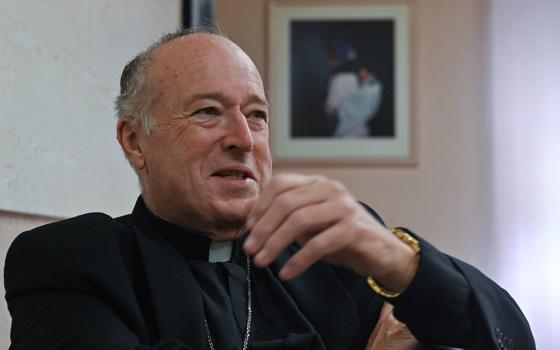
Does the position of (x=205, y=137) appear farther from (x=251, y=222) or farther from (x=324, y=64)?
(x=324, y=64)

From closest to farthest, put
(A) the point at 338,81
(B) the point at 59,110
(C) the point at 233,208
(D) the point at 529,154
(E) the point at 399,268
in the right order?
1. (E) the point at 399,268
2. (C) the point at 233,208
3. (B) the point at 59,110
4. (D) the point at 529,154
5. (A) the point at 338,81

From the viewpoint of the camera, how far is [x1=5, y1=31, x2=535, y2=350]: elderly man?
117 centimetres

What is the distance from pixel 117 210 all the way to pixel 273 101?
200 centimetres

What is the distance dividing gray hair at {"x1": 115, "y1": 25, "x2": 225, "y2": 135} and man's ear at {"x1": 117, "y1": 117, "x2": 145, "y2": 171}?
0.05ft

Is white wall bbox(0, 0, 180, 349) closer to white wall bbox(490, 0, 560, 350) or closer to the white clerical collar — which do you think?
the white clerical collar

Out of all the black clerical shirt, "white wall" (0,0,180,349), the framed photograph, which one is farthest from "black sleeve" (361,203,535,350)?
the framed photograph

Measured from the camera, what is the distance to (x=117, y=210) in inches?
105

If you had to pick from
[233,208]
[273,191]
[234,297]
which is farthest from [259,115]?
[273,191]

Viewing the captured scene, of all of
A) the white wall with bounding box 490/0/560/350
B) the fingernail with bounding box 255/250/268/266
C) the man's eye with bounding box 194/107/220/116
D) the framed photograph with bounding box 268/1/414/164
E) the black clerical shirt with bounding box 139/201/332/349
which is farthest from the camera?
the framed photograph with bounding box 268/1/414/164

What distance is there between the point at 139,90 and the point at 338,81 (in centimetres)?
290

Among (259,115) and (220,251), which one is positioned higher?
(259,115)

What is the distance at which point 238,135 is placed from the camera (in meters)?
1.57

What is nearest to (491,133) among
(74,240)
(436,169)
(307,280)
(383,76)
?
(436,169)

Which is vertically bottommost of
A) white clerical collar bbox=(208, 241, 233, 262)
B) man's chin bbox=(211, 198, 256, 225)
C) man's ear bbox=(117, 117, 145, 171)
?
white clerical collar bbox=(208, 241, 233, 262)
